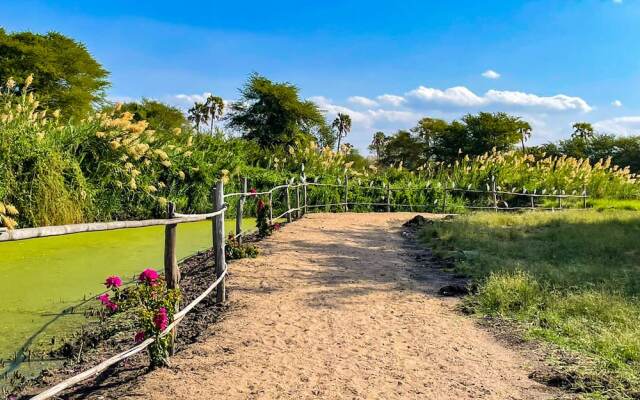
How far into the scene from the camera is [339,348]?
4.39 metres

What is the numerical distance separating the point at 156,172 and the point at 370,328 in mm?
9746

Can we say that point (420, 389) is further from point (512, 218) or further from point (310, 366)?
point (512, 218)

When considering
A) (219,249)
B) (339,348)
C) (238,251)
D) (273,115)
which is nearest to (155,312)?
(339,348)

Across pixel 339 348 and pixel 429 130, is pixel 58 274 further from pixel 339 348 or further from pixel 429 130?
pixel 429 130

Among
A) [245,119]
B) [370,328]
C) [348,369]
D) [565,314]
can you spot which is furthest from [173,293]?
[245,119]

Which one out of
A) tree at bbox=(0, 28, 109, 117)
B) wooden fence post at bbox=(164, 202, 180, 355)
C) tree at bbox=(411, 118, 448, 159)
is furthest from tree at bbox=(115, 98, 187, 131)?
wooden fence post at bbox=(164, 202, 180, 355)

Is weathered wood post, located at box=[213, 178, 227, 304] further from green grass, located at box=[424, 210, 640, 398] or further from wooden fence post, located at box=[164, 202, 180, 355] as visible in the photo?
green grass, located at box=[424, 210, 640, 398]

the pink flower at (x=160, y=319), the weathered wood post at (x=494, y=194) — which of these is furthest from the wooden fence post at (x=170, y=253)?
the weathered wood post at (x=494, y=194)

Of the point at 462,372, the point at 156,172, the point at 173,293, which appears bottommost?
the point at 462,372

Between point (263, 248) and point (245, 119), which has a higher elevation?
point (245, 119)

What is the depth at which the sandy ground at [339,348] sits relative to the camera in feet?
11.8

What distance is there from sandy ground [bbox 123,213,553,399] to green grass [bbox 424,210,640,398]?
0.47 m

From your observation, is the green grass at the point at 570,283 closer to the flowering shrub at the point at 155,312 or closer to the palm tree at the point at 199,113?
the flowering shrub at the point at 155,312

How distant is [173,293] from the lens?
159 inches
